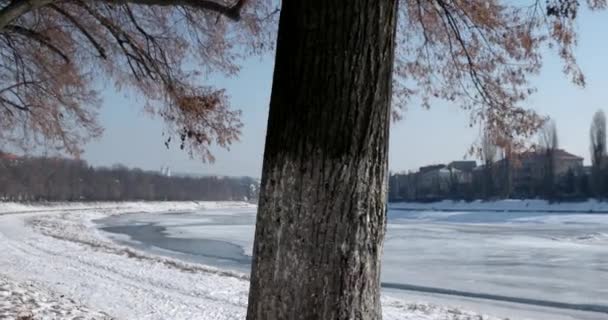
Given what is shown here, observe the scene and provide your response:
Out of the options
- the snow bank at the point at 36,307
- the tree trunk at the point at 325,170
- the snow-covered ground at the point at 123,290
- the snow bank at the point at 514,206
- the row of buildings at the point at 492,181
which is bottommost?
the snow-covered ground at the point at 123,290

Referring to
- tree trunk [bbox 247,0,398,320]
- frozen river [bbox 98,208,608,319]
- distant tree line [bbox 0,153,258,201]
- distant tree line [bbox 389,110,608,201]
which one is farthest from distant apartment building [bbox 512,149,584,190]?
tree trunk [bbox 247,0,398,320]

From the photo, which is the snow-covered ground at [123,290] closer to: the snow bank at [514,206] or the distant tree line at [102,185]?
the distant tree line at [102,185]

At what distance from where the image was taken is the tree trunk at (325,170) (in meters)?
2.29

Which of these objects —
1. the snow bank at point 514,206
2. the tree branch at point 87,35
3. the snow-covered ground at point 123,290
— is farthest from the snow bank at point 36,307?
the snow bank at point 514,206

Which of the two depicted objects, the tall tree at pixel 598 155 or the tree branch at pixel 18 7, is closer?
the tree branch at pixel 18 7

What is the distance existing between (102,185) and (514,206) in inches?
2974

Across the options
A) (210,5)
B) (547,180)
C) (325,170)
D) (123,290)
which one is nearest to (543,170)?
(547,180)

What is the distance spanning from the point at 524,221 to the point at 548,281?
121 feet

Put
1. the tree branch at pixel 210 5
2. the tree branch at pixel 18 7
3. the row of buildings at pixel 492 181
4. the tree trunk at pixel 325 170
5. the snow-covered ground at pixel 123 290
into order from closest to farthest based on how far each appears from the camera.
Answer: the tree trunk at pixel 325 170, the tree branch at pixel 18 7, the tree branch at pixel 210 5, the snow-covered ground at pixel 123 290, the row of buildings at pixel 492 181

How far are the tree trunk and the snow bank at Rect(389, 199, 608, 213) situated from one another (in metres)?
59.8

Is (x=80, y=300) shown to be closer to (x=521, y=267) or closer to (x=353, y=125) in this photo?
(x=353, y=125)

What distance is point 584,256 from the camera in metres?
22.3

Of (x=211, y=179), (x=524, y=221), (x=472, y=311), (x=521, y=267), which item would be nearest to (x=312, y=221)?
(x=472, y=311)

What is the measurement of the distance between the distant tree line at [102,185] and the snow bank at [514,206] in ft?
86.5
